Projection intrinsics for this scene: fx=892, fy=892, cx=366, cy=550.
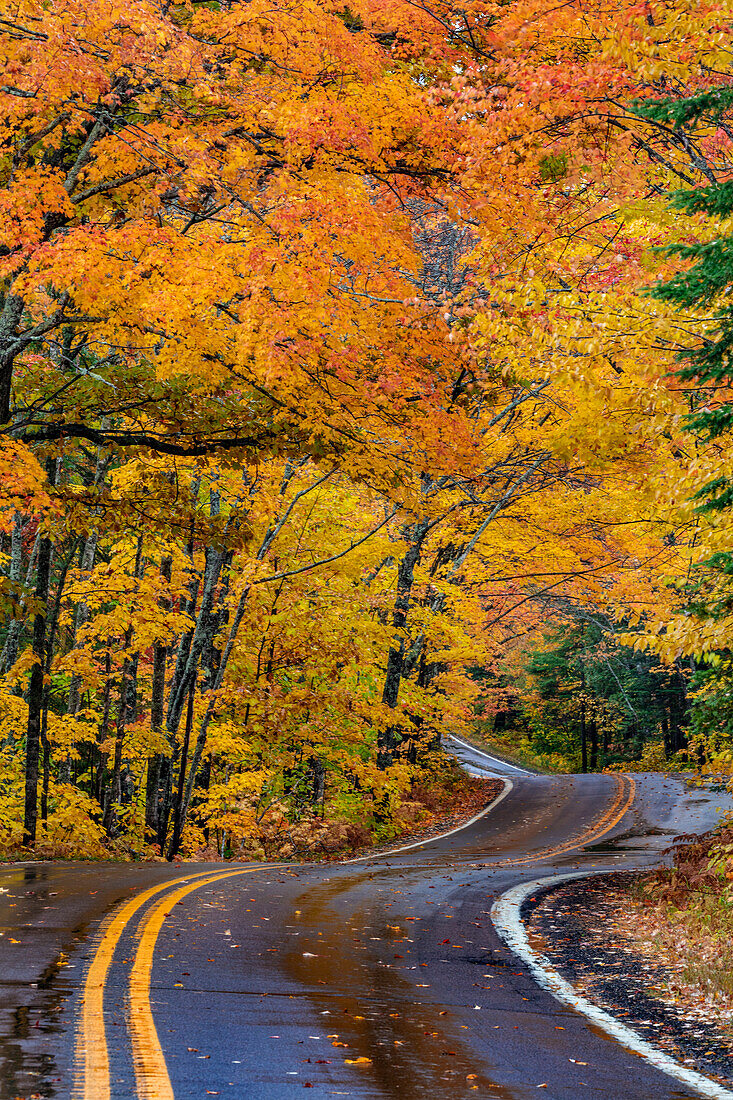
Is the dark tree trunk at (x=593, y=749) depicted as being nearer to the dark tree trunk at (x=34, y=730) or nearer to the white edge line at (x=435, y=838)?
the white edge line at (x=435, y=838)

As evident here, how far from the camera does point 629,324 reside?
27.0 ft

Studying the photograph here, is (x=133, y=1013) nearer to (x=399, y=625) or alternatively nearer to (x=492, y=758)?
(x=399, y=625)

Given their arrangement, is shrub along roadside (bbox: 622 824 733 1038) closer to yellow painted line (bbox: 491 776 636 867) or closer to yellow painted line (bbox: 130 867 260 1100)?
yellow painted line (bbox: 130 867 260 1100)

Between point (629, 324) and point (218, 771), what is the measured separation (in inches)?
648

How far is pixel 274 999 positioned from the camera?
5234mm

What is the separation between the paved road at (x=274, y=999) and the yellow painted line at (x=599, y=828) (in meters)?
4.62

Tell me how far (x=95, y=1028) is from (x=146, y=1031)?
24cm

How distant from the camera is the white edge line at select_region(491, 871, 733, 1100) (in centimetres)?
423

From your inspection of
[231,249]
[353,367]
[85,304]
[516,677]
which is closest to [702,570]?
[353,367]

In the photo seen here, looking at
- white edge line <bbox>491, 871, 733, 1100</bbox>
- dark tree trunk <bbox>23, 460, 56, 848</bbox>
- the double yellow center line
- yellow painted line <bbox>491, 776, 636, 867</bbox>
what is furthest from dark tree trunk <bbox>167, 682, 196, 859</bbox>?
white edge line <bbox>491, 871, 733, 1100</bbox>

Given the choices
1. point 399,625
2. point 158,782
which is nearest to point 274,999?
point 158,782

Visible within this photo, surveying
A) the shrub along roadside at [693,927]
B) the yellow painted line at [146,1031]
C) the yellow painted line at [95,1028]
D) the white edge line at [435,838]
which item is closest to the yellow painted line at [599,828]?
the white edge line at [435,838]

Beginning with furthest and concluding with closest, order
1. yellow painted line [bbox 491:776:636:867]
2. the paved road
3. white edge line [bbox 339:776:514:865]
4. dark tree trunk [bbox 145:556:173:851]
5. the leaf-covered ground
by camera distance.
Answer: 1. dark tree trunk [bbox 145:556:173:851]
2. white edge line [bbox 339:776:514:865]
3. yellow painted line [bbox 491:776:636:867]
4. the leaf-covered ground
5. the paved road

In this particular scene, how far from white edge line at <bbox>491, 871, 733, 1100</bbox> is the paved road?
12cm
